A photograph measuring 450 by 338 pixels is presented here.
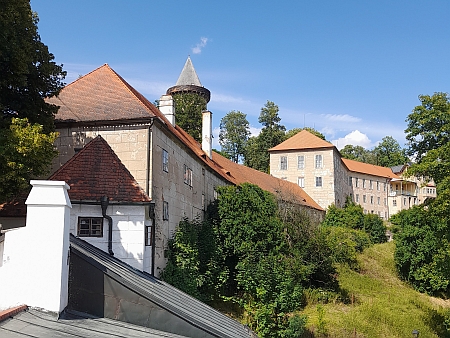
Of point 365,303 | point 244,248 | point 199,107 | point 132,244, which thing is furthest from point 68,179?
point 199,107

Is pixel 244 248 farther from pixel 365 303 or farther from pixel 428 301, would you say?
pixel 428 301

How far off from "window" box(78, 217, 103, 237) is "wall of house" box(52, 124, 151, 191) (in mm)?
2158

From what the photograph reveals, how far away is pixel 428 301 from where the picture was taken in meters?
29.4

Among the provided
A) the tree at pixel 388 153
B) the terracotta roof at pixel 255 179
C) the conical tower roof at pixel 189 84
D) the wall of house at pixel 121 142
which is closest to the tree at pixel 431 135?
the terracotta roof at pixel 255 179

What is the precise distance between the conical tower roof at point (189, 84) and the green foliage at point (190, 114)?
3700mm

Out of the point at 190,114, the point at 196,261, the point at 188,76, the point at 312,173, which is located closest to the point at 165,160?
the point at 196,261

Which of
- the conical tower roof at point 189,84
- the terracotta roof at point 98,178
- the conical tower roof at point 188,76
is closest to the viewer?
the terracotta roof at point 98,178

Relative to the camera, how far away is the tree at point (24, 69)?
11.7m

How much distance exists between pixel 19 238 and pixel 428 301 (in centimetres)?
2986

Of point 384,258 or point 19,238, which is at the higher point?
point 19,238

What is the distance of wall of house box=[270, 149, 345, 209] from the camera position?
4884 cm

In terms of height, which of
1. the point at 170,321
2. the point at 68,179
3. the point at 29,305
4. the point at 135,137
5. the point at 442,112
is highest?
the point at 442,112

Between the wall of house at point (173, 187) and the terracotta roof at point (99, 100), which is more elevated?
the terracotta roof at point (99, 100)

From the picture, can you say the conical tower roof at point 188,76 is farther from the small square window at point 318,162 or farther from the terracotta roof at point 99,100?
the terracotta roof at point 99,100
